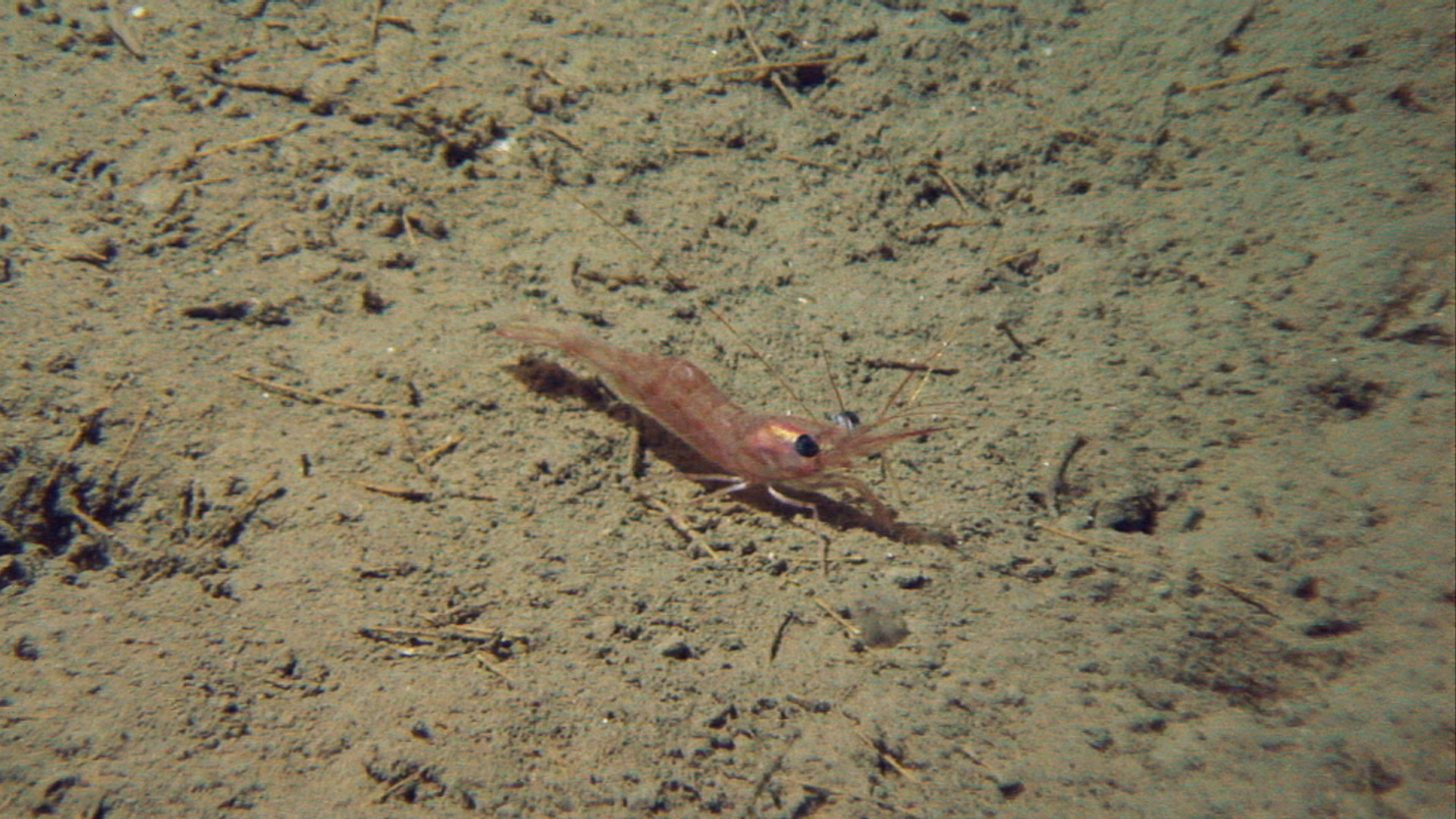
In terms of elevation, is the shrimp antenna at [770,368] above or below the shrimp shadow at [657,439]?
above

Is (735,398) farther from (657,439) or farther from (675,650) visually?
(675,650)

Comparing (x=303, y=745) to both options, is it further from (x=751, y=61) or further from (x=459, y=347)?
(x=751, y=61)

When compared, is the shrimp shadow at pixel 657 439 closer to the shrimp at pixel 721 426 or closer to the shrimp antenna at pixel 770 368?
the shrimp at pixel 721 426

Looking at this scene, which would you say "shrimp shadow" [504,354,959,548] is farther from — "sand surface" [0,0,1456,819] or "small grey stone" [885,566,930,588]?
"small grey stone" [885,566,930,588]

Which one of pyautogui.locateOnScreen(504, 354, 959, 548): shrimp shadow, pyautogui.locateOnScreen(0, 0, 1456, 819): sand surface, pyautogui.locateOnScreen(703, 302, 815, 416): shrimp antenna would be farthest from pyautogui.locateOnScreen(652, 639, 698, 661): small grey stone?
pyautogui.locateOnScreen(703, 302, 815, 416): shrimp antenna

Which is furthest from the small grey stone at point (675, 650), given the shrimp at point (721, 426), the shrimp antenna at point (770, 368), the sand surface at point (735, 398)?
the shrimp antenna at point (770, 368)

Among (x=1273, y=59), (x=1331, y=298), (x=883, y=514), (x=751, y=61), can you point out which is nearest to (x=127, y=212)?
(x=751, y=61)
